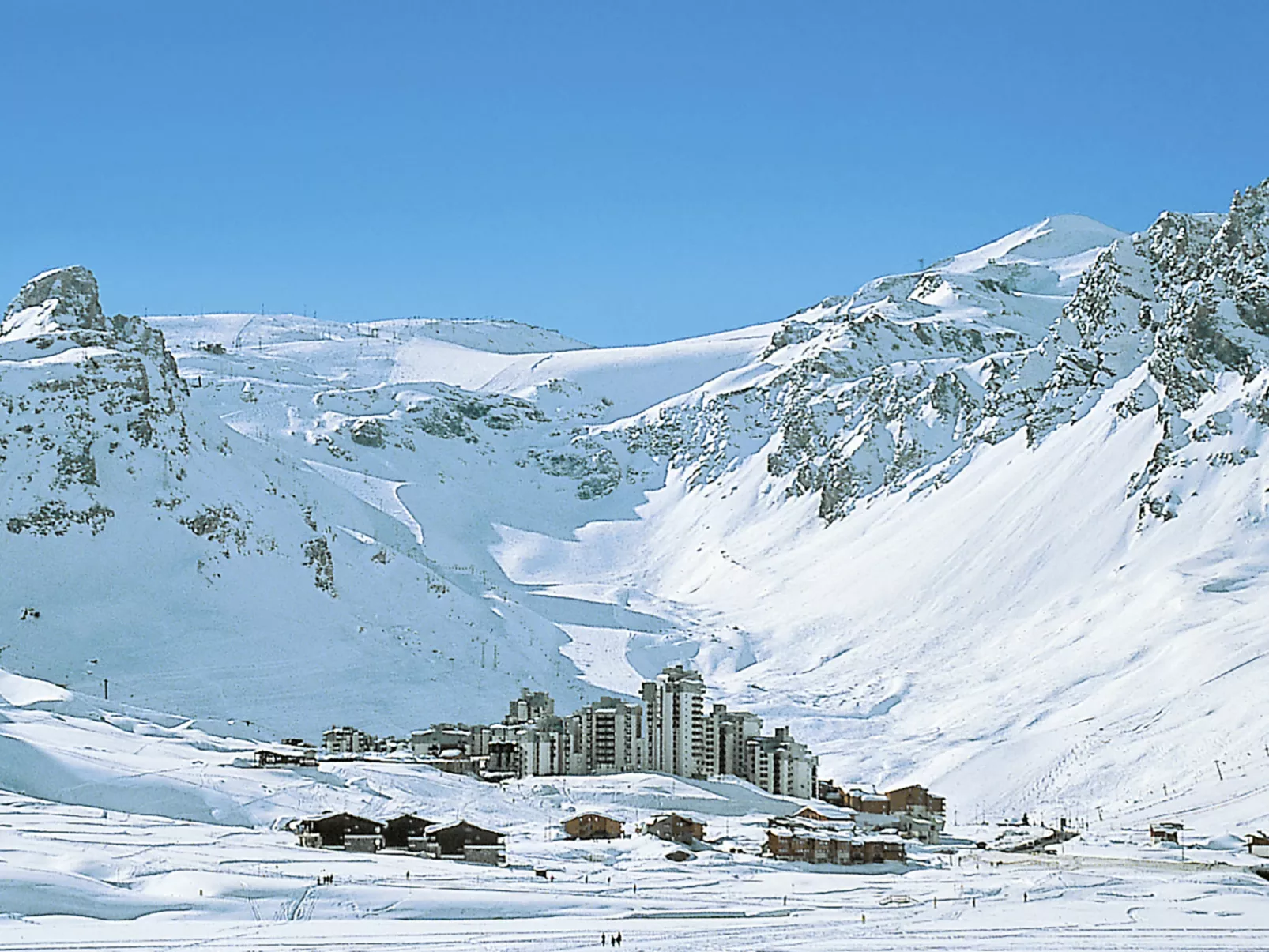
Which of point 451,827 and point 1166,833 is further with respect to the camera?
point 1166,833

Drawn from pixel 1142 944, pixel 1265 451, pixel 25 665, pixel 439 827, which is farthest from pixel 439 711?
pixel 1142 944

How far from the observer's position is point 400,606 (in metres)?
146

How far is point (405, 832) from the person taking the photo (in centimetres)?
7581

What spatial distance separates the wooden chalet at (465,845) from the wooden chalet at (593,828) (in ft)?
30.6

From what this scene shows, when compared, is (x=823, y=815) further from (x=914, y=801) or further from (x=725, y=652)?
(x=725, y=652)

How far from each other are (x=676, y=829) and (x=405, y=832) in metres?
12.4

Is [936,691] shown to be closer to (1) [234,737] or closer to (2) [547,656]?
(2) [547,656]

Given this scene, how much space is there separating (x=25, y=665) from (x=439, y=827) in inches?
2213

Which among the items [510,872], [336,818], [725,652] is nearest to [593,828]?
[336,818]

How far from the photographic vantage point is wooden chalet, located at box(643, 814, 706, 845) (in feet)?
265

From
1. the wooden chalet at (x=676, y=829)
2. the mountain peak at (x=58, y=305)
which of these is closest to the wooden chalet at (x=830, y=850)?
the wooden chalet at (x=676, y=829)

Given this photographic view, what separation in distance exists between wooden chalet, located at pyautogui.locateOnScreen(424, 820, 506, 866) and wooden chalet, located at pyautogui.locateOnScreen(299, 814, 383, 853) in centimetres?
250

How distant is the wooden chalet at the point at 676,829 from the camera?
80.8m

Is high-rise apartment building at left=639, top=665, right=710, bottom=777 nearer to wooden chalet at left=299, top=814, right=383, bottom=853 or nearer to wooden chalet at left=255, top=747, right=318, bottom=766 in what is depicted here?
wooden chalet at left=255, top=747, right=318, bottom=766
